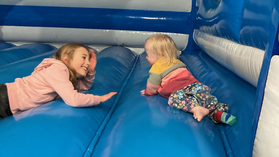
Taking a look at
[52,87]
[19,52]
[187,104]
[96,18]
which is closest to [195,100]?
[187,104]

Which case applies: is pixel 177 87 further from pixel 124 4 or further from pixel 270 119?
pixel 124 4

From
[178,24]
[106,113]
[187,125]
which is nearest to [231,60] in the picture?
[187,125]

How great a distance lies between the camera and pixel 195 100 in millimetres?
1030

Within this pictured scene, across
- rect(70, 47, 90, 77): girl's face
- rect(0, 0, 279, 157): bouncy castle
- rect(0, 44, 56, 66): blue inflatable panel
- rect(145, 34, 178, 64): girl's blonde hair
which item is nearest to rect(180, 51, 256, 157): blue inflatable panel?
rect(0, 0, 279, 157): bouncy castle

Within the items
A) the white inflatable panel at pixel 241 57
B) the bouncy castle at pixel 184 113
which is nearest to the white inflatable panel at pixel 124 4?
the bouncy castle at pixel 184 113

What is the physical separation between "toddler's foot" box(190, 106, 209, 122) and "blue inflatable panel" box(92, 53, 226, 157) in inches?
0.7

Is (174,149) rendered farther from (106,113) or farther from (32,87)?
(32,87)

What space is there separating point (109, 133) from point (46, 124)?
22 cm

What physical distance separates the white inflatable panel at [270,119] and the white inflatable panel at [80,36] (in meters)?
1.94

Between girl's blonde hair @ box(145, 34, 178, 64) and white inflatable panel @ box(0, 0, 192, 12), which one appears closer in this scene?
girl's blonde hair @ box(145, 34, 178, 64)

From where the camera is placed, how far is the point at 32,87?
1.12 m

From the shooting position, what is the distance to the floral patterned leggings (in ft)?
3.30

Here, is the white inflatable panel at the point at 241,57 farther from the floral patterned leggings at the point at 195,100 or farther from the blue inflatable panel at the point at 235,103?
the floral patterned leggings at the point at 195,100

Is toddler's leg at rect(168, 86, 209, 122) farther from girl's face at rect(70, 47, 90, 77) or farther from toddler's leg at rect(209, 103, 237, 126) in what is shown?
girl's face at rect(70, 47, 90, 77)
